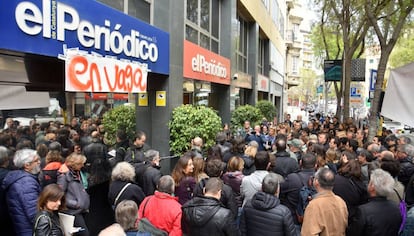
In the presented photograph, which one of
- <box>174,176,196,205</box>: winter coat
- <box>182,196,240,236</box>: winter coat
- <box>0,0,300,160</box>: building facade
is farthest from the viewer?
<box>0,0,300,160</box>: building facade

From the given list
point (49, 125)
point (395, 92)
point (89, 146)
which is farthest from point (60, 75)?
point (395, 92)

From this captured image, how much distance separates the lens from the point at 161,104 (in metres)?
9.87

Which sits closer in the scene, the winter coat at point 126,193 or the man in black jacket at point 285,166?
the winter coat at point 126,193

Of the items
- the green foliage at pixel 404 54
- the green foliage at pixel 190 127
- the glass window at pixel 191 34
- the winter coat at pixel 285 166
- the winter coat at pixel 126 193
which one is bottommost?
the winter coat at pixel 126 193

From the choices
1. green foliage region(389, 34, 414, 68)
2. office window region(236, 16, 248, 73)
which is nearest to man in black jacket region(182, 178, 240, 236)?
office window region(236, 16, 248, 73)

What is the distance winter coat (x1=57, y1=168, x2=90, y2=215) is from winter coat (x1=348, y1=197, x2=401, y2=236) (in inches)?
121

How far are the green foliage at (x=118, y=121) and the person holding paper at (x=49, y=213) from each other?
4.74 meters

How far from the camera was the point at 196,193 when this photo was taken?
16.4ft

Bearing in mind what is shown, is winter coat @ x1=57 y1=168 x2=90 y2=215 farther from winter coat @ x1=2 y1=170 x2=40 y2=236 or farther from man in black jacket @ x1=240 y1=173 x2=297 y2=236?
man in black jacket @ x1=240 y1=173 x2=297 y2=236

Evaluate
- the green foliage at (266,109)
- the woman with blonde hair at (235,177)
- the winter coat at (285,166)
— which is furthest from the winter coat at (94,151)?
the green foliage at (266,109)

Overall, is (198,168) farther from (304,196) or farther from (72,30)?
(72,30)

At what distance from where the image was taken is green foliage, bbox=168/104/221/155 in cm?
945

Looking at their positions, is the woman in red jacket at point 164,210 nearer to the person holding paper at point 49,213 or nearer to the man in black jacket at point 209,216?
the man in black jacket at point 209,216

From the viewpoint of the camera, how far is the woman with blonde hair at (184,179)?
17.5 ft
